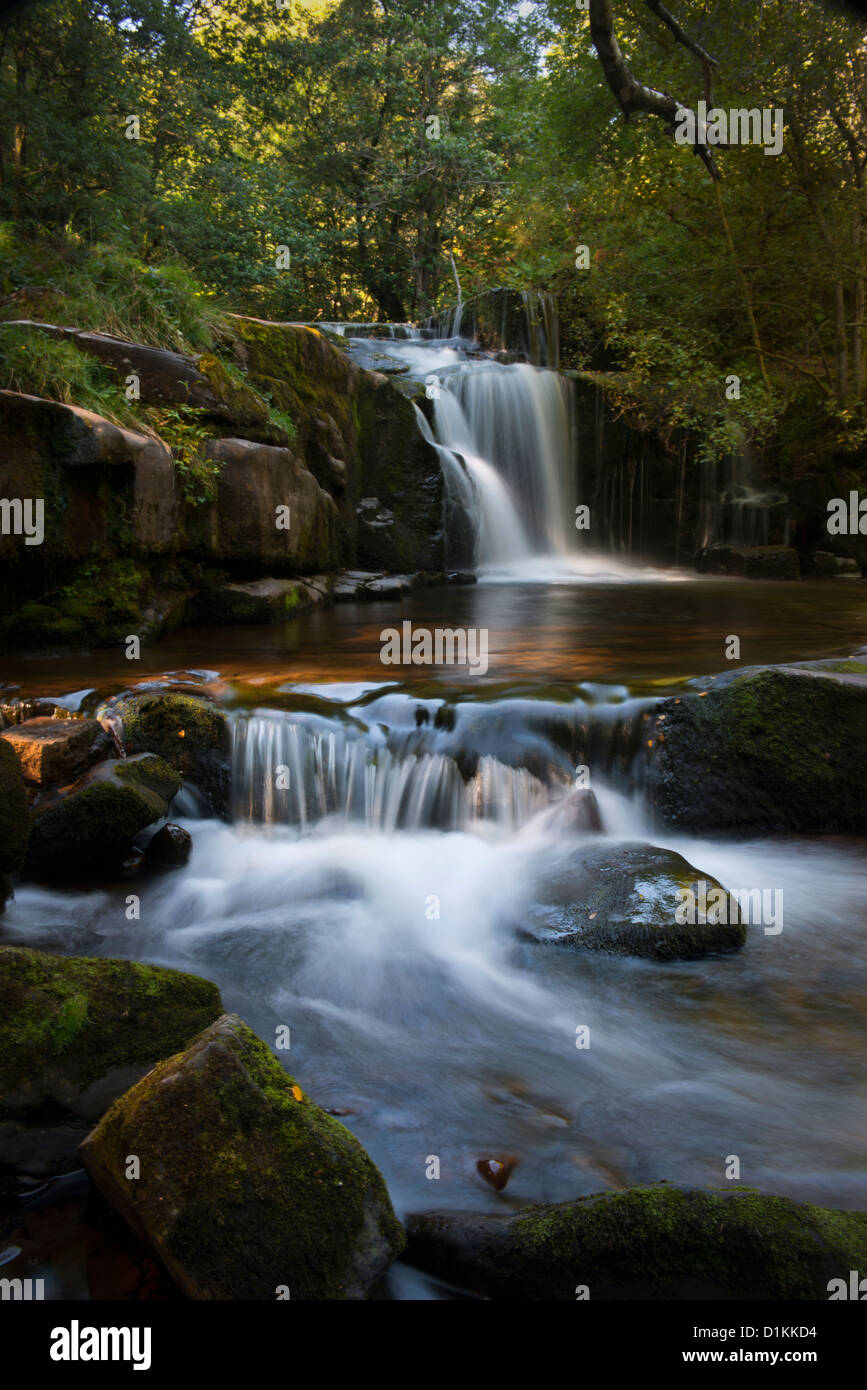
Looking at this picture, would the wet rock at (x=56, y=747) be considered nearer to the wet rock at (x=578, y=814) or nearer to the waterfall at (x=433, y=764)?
the waterfall at (x=433, y=764)

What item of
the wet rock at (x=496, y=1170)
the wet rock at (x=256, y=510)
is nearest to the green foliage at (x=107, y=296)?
the wet rock at (x=256, y=510)

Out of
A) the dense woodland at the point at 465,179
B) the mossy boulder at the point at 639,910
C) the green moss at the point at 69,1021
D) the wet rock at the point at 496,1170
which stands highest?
the dense woodland at the point at 465,179

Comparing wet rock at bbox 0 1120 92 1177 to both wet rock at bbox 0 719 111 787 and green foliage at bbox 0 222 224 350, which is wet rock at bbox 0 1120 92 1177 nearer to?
wet rock at bbox 0 719 111 787

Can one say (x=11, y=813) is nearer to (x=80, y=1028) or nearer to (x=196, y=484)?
(x=80, y=1028)

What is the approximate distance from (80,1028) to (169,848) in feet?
8.07

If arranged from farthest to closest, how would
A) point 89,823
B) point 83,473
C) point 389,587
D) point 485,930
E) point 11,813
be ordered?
point 389,587 → point 83,473 → point 89,823 → point 485,930 → point 11,813

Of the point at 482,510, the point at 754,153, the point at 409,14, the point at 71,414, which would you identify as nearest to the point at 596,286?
the point at 754,153

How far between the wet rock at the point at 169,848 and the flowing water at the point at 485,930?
144 millimetres

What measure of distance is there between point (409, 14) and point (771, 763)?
84.6 ft

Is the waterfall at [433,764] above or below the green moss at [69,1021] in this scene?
above

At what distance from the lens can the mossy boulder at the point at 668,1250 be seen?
2.22 meters

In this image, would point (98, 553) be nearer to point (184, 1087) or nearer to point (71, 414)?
point (71, 414)

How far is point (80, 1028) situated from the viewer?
2.98m

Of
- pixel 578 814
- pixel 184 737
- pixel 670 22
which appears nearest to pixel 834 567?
pixel 670 22
